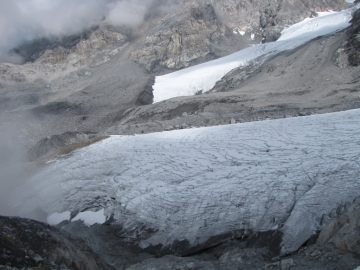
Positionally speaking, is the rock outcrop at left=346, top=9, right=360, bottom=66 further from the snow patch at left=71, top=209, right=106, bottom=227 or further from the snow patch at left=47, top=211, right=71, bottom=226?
the snow patch at left=47, top=211, right=71, bottom=226

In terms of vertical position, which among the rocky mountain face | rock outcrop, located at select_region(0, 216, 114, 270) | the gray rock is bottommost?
the gray rock

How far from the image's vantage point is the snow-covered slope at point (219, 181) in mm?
6336

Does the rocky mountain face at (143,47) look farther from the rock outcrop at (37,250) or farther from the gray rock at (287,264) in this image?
the gray rock at (287,264)

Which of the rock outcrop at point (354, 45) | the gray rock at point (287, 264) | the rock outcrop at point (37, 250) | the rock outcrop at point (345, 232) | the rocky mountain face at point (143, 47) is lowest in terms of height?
the gray rock at point (287, 264)

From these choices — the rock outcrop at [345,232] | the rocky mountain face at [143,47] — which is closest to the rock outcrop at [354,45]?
the rock outcrop at [345,232]

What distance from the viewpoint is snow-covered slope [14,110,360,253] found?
634 cm

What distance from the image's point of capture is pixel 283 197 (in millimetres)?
6789

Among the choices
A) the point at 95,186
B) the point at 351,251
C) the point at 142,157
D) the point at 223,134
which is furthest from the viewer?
the point at 223,134

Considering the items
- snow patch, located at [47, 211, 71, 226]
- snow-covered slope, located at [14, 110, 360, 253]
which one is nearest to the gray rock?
snow-covered slope, located at [14, 110, 360, 253]

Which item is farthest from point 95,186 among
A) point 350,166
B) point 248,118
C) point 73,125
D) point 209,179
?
point 73,125

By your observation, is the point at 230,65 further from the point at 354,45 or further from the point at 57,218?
the point at 57,218

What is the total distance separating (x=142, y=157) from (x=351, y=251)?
840 centimetres

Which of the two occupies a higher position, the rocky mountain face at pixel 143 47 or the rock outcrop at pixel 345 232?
the rocky mountain face at pixel 143 47

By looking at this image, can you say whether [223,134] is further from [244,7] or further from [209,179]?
[244,7]
